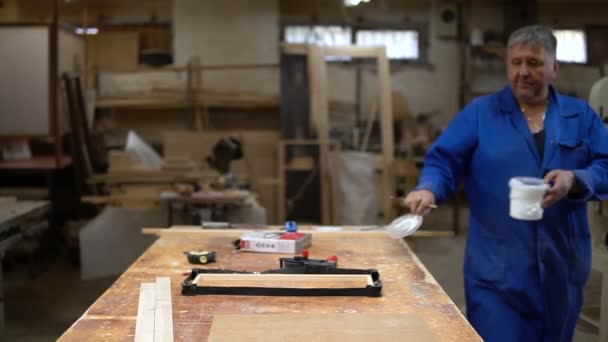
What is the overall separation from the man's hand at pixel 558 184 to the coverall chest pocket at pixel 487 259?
0.79 feet

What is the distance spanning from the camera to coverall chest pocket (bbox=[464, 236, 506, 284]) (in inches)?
77.7

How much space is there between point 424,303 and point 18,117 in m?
4.27

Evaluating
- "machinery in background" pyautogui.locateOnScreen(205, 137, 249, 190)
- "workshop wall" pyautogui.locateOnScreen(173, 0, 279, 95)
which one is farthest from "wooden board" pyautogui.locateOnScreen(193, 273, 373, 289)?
"workshop wall" pyautogui.locateOnScreen(173, 0, 279, 95)

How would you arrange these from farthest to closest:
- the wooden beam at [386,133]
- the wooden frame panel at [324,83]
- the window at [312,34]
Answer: the window at [312,34]
the wooden frame panel at [324,83]
the wooden beam at [386,133]

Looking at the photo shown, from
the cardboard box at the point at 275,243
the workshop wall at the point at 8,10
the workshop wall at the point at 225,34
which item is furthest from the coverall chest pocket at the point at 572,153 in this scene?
the workshop wall at the point at 8,10

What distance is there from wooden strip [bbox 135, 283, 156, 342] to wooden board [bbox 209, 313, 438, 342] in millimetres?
134

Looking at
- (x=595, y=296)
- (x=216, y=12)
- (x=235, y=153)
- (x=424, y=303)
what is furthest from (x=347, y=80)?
(x=424, y=303)

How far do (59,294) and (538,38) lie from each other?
3539 millimetres

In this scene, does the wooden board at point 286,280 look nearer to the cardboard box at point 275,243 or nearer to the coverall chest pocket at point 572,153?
the cardboard box at point 275,243

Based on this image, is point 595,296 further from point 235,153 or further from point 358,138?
point 358,138

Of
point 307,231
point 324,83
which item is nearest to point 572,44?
point 324,83

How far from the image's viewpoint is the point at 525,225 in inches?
77.3

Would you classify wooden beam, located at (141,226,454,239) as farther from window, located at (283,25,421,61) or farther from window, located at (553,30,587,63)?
window, located at (553,30,587,63)

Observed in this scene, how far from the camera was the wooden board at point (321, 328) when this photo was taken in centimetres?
129
